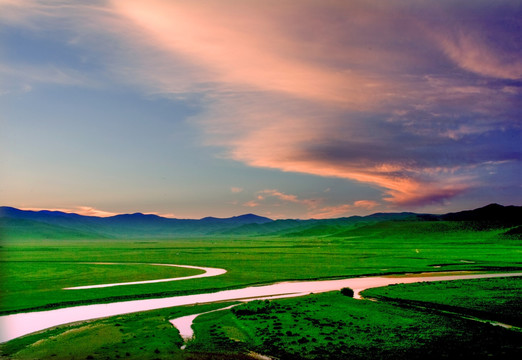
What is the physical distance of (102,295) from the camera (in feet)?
161

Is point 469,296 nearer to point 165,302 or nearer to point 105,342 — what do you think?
point 165,302

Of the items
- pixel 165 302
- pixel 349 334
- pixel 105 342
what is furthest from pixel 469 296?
pixel 105 342

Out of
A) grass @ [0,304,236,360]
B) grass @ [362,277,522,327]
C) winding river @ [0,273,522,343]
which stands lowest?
winding river @ [0,273,522,343]

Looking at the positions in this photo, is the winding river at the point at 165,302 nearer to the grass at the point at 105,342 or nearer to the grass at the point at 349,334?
the grass at the point at 105,342

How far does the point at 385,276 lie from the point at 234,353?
161ft

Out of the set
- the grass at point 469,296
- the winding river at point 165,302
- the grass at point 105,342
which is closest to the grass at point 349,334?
the grass at point 105,342

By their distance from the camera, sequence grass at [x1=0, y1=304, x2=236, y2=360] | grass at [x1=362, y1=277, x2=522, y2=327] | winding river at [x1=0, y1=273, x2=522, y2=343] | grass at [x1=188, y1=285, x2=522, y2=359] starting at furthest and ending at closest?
A: grass at [x1=362, y1=277, x2=522, y2=327], winding river at [x1=0, y1=273, x2=522, y2=343], grass at [x1=0, y1=304, x2=236, y2=360], grass at [x1=188, y1=285, x2=522, y2=359]

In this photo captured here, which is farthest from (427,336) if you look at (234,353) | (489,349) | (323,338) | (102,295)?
(102,295)

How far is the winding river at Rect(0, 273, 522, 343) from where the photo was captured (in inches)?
1380

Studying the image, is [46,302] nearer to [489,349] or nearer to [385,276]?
[489,349]

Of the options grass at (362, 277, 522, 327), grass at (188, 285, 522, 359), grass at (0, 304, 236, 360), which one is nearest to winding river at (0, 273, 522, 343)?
grass at (0, 304, 236, 360)

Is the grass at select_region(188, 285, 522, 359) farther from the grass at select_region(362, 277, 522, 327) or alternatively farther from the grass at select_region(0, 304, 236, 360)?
the grass at select_region(362, 277, 522, 327)

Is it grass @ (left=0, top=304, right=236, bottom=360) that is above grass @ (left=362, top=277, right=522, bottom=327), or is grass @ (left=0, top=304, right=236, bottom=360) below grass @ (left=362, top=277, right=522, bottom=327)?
below

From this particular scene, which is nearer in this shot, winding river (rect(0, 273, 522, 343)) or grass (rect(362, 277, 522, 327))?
winding river (rect(0, 273, 522, 343))
